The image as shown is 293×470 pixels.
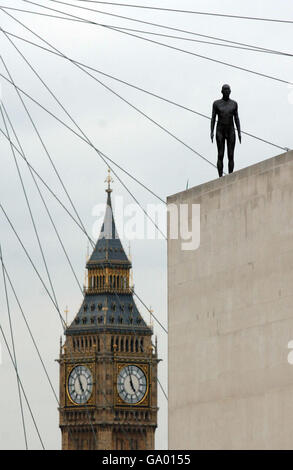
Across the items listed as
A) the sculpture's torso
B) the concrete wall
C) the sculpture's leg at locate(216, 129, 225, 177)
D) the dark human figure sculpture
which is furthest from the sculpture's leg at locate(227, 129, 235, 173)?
the concrete wall

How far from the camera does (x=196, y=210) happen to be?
126 feet

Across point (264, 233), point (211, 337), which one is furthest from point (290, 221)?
point (211, 337)

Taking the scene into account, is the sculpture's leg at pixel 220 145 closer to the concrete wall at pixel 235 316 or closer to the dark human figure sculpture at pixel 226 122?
the dark human figure sculpture at pixel 226 122

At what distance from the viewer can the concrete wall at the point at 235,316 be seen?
117 feet

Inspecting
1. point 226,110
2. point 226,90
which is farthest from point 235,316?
point 226,90

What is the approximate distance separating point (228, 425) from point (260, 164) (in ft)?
16.6

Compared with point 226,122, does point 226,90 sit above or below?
above

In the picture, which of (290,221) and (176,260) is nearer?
(290,221)

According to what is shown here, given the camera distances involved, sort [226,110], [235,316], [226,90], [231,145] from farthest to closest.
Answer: [231,145]
[226,110]
[226,90]
[235,316]

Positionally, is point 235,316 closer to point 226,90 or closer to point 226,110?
point 226,110

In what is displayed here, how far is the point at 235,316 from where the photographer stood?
36.8m
